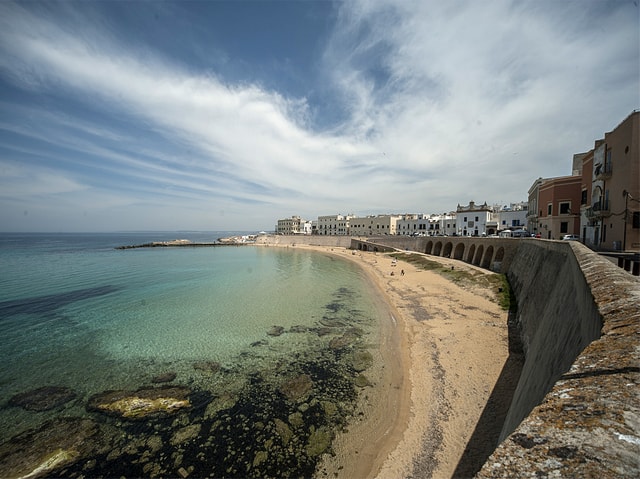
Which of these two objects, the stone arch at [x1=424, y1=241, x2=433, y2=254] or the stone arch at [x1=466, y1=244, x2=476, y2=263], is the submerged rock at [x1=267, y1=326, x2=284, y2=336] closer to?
the stone arch at [x1=466, y1=244, x2=476, y2=263]

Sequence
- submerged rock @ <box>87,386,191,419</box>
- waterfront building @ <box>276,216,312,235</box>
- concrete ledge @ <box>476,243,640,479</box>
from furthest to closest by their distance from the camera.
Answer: waterfront building @ <box>276,216,312,235</box>
submerged rock @ <box>87,386,191,419</box>
concrete ledge @ <box>476,243,640,479</box>

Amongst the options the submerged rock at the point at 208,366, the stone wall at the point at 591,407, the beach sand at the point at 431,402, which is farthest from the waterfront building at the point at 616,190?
the submerged rock at the point at 208,366

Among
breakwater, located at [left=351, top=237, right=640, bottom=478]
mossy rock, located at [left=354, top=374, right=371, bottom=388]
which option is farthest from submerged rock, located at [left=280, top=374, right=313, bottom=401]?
breakwater, located at [left=351, top=237, right=640, bottom=478]

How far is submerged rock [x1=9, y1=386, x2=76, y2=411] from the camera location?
10.9 meters

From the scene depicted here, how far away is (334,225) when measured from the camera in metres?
114

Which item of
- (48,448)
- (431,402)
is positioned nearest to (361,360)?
(431,402)

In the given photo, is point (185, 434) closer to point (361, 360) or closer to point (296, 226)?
point (361, 360)

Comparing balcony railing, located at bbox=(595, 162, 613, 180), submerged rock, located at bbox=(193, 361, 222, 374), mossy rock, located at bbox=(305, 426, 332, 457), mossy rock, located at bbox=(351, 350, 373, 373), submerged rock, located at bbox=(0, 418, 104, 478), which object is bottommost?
submerged rock, located at bbox=(0, 418, 104, 478)

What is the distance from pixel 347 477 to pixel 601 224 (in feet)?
98.4

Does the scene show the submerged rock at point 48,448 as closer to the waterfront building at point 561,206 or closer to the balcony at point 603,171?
the balcony at point 603,171

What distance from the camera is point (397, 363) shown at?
13773mm

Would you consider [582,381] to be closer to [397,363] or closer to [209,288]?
[397,363]

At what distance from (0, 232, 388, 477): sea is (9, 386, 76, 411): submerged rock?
0.21 feet

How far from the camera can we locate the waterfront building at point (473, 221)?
6244 cm
